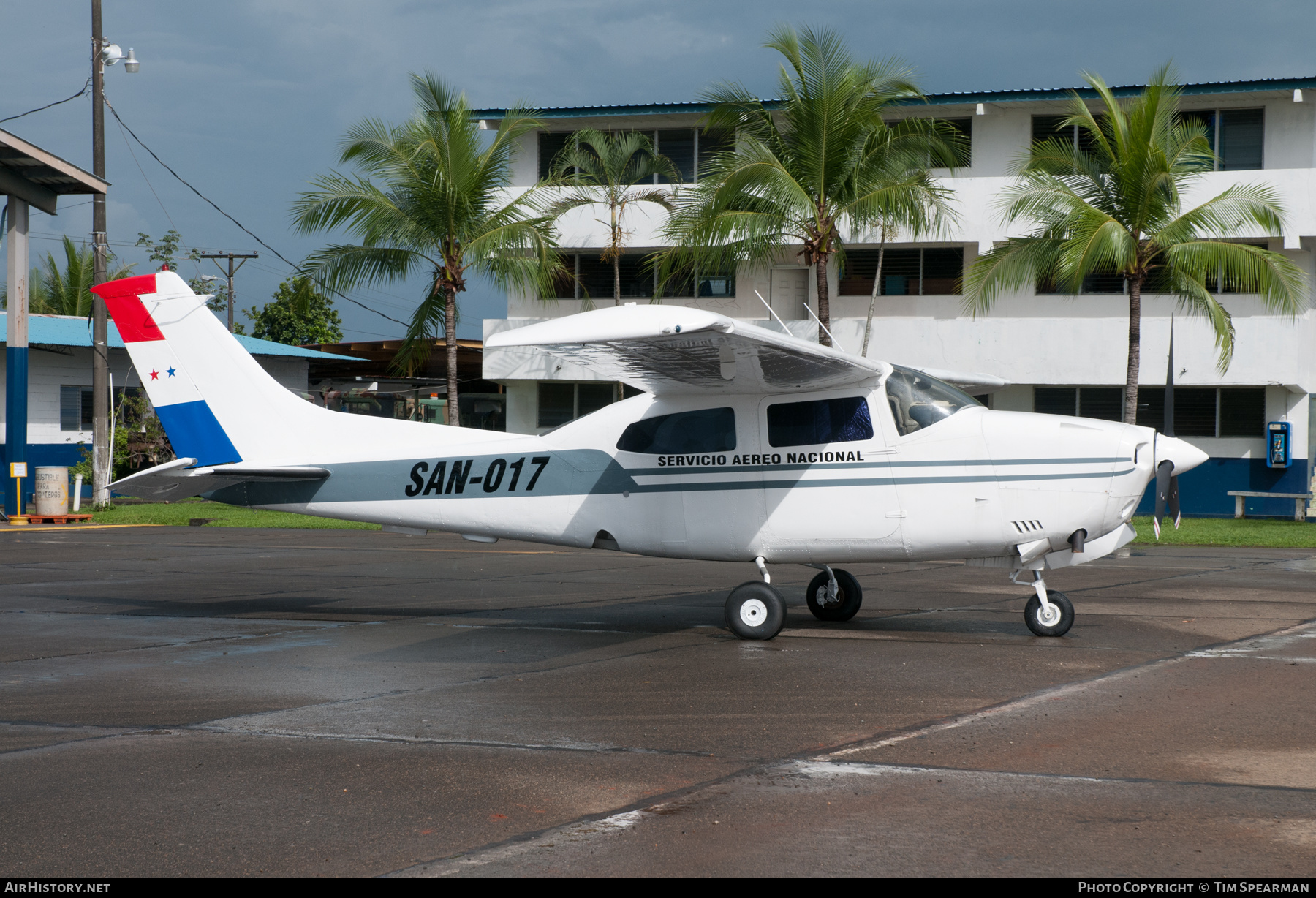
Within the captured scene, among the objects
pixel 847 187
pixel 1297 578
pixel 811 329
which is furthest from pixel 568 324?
pixel 811 329

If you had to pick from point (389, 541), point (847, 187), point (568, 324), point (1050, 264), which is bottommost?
point (389, 541)

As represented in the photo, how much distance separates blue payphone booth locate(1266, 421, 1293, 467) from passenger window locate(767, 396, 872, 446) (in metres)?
21.8

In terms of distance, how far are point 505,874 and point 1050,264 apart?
21.4 meters

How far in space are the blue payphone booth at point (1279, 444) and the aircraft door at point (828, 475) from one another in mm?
21714

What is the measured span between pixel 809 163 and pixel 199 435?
1534 cm

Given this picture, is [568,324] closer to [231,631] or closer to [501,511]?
[501,511]

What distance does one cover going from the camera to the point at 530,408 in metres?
32.3

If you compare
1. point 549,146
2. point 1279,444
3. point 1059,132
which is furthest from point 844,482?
point 549,146

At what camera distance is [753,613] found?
9945 mm

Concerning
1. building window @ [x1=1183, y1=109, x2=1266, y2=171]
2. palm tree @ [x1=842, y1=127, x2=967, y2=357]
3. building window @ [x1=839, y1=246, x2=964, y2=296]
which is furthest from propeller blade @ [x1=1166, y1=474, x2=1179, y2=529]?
building window @ [x1=1183, y1=109, x2=1266, y2=171]

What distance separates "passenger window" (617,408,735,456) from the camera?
10344 mm

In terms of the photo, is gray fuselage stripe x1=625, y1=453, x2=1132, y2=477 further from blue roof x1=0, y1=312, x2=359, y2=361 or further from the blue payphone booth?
the blue payphone booth

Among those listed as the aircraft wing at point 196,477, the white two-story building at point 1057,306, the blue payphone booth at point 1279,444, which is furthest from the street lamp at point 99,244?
the blue payphone booth at point 1279,444

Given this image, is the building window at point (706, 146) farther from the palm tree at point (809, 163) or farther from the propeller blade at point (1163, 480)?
the propeller blade at point (1163, 480)
